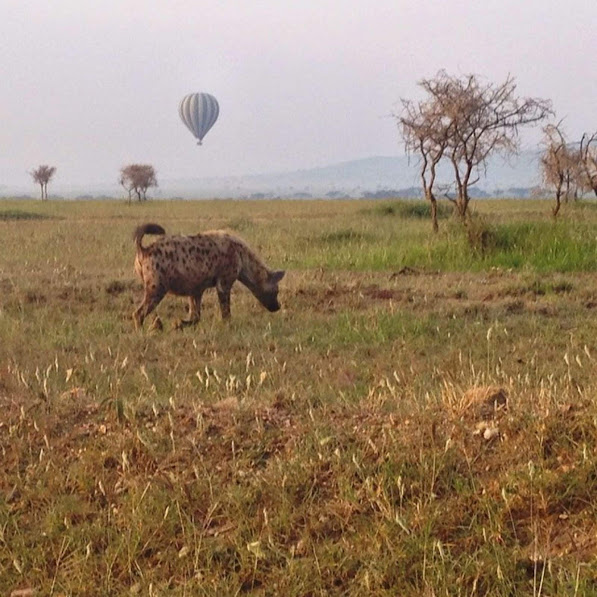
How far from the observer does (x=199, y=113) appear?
62.7 metres

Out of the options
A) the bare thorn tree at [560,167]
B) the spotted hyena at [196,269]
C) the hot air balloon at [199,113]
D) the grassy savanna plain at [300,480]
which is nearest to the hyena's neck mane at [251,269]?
the spotted hyena at [196,269]

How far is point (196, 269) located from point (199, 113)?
55363 millimetres

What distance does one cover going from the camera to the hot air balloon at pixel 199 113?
2468 inches

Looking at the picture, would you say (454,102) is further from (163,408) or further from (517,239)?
(163,408)

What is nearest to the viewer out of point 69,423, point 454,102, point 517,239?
point 69,423

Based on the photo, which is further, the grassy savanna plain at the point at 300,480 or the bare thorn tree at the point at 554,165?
the bare thorn tree at the point at 554,165

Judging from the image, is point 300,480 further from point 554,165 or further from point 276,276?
point 554,165

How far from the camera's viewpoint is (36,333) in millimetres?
8664

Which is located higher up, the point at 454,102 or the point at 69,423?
the point at 454,102

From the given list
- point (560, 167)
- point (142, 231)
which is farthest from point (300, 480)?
point (560, 167)

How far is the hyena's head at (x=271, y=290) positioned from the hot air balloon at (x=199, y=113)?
5461 cm

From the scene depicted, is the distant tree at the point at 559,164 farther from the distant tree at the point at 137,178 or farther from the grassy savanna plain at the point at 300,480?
the distant tree at the point at 137,178

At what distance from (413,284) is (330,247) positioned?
5.31 metres

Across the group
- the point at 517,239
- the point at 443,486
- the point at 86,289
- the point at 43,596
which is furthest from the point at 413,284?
the point at 43,596
